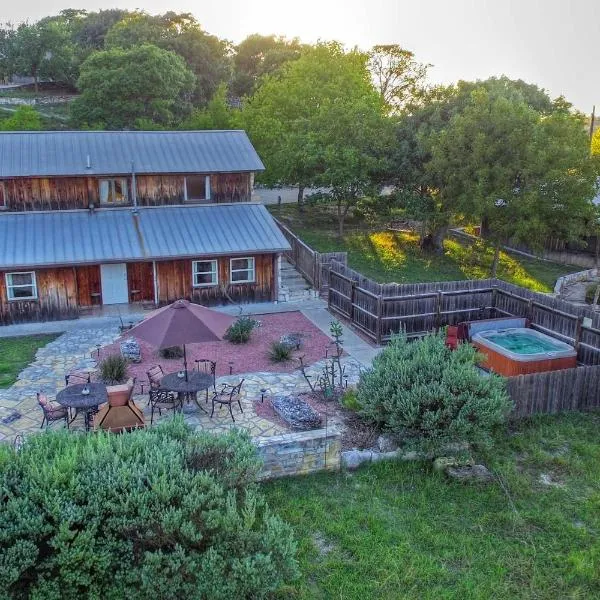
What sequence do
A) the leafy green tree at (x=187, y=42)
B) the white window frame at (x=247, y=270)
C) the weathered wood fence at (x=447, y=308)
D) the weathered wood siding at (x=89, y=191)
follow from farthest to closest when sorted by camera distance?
the leafy green tree at (x=187, y=42) < the white window frame at (x=247, y=270) < the weathered wood siding at (x=89, y=191) < the weathered wood fence at (x=447, y=308)

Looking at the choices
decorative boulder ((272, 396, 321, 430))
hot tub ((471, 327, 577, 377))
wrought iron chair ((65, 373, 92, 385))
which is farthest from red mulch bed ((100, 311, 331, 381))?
hot tub ((471, 327, 577, 377))

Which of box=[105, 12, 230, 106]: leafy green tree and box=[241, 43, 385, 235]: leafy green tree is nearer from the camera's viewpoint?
box=[241, 43, 385, 235]: leafy green tree

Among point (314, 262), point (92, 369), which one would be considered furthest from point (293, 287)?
point (92, 369)

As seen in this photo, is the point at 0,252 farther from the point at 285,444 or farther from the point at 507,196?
the point at 507,196

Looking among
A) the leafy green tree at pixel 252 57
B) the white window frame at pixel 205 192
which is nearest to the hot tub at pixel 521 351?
the white window frame at pixel 205 192

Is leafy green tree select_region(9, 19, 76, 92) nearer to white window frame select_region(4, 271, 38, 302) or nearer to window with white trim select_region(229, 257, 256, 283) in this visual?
white window frame select_region(4, 271, 38, 302)

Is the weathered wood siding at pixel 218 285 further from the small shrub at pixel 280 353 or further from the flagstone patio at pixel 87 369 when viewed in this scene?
the small shrub at pixel 280 353
